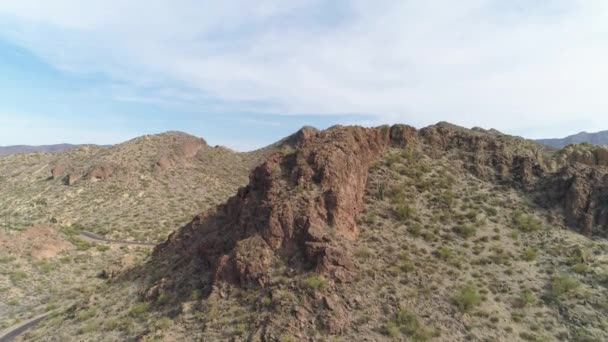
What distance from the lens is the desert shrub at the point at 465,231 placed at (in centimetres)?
2480

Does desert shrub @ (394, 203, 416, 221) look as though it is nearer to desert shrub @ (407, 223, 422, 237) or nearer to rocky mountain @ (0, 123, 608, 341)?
rocky mountain @ (0, 123, 608, 341)

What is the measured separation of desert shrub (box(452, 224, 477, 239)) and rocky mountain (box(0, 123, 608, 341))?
139 mm

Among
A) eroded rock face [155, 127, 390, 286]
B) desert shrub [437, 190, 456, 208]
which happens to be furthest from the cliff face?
desert shrub [437, 190, 456, 208]

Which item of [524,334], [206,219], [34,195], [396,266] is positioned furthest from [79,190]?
[524,334]

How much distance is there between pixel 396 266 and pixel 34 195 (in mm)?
69558

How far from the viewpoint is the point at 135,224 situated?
190 ft

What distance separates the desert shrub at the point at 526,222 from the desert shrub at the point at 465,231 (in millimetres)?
2958

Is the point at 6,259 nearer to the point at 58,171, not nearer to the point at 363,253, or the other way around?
the point at 363,253

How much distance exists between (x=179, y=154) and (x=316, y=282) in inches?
2923

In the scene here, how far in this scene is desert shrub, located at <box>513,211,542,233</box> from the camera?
83.1ft

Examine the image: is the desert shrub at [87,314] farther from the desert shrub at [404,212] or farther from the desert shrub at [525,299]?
the desert shrub at [525,299]

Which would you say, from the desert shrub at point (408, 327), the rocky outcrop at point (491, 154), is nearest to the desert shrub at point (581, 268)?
the rocky outcrop at point (491, 154)

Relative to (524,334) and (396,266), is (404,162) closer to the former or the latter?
(396,266)

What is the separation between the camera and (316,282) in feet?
65.4
